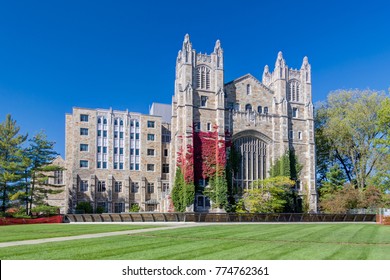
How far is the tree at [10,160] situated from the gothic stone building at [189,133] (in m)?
9.39

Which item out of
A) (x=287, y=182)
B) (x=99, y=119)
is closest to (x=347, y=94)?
(x=287, y=182)

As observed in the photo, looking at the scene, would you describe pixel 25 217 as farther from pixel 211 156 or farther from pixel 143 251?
pixel 143 251

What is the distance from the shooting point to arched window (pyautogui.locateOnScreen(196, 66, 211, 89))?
173ft

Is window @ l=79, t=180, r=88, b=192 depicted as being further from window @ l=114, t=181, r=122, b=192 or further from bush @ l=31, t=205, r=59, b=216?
bush @ l=31, t=205, r=59, b=216

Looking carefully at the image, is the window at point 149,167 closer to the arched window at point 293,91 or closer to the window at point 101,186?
the window at point 101,186

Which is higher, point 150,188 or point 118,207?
point 150,188

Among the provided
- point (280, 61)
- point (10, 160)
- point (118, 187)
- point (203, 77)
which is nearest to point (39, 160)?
point (10, 160)

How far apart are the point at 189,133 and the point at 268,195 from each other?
12050 millimetres

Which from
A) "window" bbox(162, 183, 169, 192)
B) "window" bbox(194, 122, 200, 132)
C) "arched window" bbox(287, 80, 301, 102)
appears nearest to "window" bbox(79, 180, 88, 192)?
"window" bbox(162, 183, 169, 192)

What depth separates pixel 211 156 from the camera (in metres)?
50.8

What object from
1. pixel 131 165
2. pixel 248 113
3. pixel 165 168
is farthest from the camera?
pixel 165 168

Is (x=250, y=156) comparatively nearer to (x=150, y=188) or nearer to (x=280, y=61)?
(x=280, y=61)

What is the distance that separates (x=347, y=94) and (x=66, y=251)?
5246cm

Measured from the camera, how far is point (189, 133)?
50219 mm
